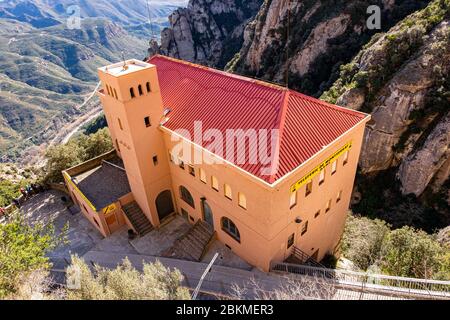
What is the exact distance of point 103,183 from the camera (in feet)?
101

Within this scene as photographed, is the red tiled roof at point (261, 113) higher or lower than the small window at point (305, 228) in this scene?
higher

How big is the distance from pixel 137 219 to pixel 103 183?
5.79 m

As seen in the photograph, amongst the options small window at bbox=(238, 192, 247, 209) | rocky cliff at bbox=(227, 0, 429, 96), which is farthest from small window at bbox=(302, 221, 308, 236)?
rocky cliff at bbox=(227, 0, 429, 96)

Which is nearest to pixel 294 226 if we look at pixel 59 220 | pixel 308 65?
pixel 59 220

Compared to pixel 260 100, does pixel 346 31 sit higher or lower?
lower

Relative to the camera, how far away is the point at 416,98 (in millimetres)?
40469

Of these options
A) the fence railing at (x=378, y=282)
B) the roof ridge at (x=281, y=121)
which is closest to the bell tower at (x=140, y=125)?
the roof ridge at (x=281, y=121)

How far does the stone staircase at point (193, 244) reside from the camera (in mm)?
24953

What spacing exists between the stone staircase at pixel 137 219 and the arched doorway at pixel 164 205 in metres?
1.35

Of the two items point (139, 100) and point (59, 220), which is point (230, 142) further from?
point (59, 220)

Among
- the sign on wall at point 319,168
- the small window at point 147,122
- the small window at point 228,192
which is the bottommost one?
the small window at point 228,192

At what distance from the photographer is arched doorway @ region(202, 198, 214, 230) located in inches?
A: 993

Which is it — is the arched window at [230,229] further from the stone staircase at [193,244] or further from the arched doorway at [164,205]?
the arched doorway at [164,205]

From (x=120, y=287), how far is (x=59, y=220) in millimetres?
20193
